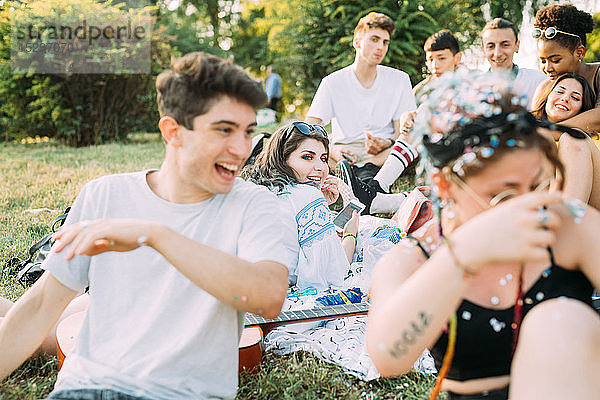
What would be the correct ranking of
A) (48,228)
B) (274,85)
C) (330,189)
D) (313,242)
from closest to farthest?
(313,242)
(330,189)
(48,228)
(274,85)

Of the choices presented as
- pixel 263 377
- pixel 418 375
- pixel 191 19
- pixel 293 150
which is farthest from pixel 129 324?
pixel 191 19

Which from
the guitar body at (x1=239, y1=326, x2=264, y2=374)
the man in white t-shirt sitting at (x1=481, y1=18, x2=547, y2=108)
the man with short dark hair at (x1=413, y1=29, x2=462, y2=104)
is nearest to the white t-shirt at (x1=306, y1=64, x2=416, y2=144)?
the man with short dark hair at (x1=413, y1=29, x2=462, y2=104)

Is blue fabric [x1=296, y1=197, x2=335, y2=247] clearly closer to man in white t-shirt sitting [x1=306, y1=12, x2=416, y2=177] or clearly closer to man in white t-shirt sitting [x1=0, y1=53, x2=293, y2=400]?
man in white t-shirt sitting [x1=0, y1=53, x2=293, y2=400]

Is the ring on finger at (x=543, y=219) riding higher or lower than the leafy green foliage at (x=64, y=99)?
higher

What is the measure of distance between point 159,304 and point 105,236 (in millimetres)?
318

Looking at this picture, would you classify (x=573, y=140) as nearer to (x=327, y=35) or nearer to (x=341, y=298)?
(x=341, y=298)

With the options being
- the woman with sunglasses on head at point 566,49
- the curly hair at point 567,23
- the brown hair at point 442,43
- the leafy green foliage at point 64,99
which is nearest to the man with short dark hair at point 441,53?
the brown hair at point 442,43

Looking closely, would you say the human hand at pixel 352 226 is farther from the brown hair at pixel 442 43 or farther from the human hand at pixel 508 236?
the brown hair at pixel 442 43

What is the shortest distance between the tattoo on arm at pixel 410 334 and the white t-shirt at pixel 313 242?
195 centimetres

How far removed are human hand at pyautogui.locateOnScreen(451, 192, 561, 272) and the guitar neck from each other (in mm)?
1594

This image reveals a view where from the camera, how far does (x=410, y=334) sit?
1.43 metres

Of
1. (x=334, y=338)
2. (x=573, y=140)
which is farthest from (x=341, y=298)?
(x=573, y=140)

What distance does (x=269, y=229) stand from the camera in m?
1.86

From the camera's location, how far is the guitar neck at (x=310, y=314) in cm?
280
